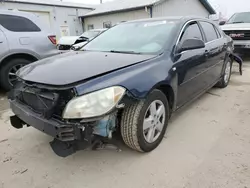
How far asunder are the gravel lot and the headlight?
720 mm

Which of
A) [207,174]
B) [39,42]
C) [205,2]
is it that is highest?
[205,2]

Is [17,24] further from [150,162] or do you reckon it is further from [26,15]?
[150,162]

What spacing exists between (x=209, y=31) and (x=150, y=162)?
2.78 meters

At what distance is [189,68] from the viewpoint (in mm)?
3027

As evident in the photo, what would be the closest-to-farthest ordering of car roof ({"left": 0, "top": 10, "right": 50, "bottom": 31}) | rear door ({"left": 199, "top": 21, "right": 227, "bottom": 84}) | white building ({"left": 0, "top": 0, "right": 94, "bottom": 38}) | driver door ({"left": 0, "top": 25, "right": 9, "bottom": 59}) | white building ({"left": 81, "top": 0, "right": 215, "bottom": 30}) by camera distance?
rear door ({"left": 199, "top": 21, "right": 227, "bottom": 84}), driver door ({"left": 0, "top": 25, "right": 9, "bottom": 59}), car roof ({"left": 0, "top": 10, "right": 50, "bottom": 31}), white building ({"left": 81, "top": 0, "right": 215, "bottom": 30}), white building ({"left": 0, "top": 0, "right": 94, "bottom": 38})

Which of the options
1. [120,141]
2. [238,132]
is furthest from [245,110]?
[120,141]

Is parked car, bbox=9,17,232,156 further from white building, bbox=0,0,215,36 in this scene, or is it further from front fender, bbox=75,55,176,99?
white building, bbox=0,0,215,36

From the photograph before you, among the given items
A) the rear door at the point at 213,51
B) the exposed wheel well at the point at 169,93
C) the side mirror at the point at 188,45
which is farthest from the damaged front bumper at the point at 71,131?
the rear door at the point at 213,51

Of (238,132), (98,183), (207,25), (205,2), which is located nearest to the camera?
(98,183)

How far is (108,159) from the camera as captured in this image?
246cm

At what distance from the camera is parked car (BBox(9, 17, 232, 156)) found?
191cm

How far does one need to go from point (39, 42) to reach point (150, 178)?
4.17 m

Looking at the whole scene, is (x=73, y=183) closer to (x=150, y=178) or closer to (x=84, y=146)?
(x=84, y=146)

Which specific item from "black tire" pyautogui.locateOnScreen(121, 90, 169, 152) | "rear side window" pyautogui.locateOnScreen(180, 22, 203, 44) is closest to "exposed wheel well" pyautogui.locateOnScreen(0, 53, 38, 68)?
"rear side window" pyautogui.locateOnScreen(180, 22, 203, 44)
